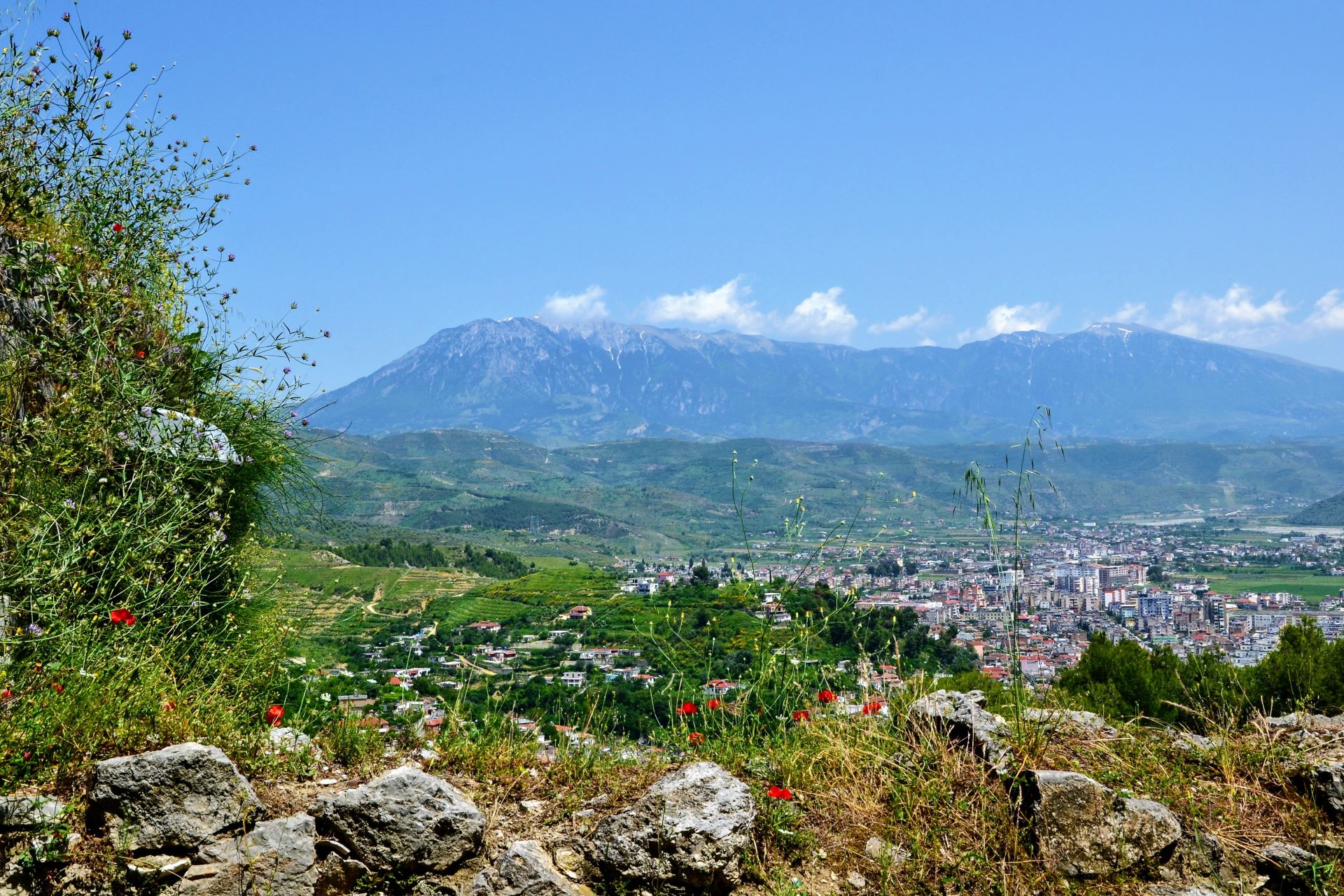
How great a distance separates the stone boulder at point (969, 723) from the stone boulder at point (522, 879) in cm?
208

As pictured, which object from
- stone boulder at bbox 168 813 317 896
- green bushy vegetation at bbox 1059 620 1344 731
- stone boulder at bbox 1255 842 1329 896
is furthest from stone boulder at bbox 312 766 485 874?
green bushy vegetation at bbox 1059 620 1344 731

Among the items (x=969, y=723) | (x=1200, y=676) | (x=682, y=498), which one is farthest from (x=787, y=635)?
(x=682, y=498)

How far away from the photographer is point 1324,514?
4734 inches

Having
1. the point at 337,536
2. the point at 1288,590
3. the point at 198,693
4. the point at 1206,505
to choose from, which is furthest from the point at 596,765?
the point at 1206,505

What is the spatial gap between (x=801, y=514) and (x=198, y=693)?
137 inches

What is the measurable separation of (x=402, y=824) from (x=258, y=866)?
59 cm

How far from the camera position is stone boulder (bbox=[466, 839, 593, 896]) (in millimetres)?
3750

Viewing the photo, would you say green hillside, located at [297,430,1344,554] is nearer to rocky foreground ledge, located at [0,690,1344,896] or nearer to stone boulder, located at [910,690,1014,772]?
stone boulder, located at [910,690,1014,772]

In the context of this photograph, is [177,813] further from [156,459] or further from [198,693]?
[156,459]

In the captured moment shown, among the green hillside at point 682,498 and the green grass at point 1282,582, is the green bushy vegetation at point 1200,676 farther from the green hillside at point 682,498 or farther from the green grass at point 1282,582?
the green hillside at point 682,498

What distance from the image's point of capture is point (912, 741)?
477 centimetres

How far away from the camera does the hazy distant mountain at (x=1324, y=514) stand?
116m

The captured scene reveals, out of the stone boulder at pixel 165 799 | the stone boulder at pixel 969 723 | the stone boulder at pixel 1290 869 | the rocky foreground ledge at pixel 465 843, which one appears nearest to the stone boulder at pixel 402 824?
the rocky foreground ledge at pixel 465 843

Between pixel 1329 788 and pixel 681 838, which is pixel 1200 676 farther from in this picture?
pixel 681 838
